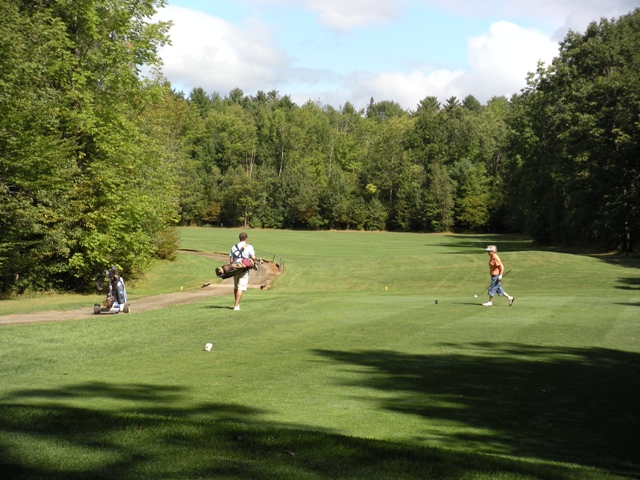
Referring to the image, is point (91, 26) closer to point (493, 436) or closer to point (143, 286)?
point (143, 286)

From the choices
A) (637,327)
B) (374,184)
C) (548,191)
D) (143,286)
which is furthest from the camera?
(374,184)

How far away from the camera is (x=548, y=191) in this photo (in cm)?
7381

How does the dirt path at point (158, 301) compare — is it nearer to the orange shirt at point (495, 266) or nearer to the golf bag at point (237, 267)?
the golf bag at point (237, 267)

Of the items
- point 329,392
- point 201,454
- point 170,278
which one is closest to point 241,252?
point 329,392

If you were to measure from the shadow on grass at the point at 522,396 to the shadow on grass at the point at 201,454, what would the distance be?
149 cm

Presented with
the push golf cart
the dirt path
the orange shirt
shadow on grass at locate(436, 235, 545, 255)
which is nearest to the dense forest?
shadow on grass at locate(436, 235, 545, 255)

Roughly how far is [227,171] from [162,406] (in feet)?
431

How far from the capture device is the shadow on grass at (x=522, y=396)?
7688 millimetres

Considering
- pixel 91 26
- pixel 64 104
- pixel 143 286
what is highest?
pixel 91 26

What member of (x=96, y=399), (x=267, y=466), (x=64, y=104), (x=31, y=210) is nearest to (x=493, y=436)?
(x=267, y=466)

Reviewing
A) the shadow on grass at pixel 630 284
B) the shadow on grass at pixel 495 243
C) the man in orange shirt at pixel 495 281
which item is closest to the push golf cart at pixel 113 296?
the man in orange shirt at pixel 495 281

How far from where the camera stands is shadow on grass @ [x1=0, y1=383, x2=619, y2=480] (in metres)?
5.22

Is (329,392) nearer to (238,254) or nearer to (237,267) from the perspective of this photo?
(237,267)

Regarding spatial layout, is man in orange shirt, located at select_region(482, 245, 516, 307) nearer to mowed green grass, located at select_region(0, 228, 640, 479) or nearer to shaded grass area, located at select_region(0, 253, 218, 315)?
mowed green grass, located at select_region(0, 228, 640, 479)
